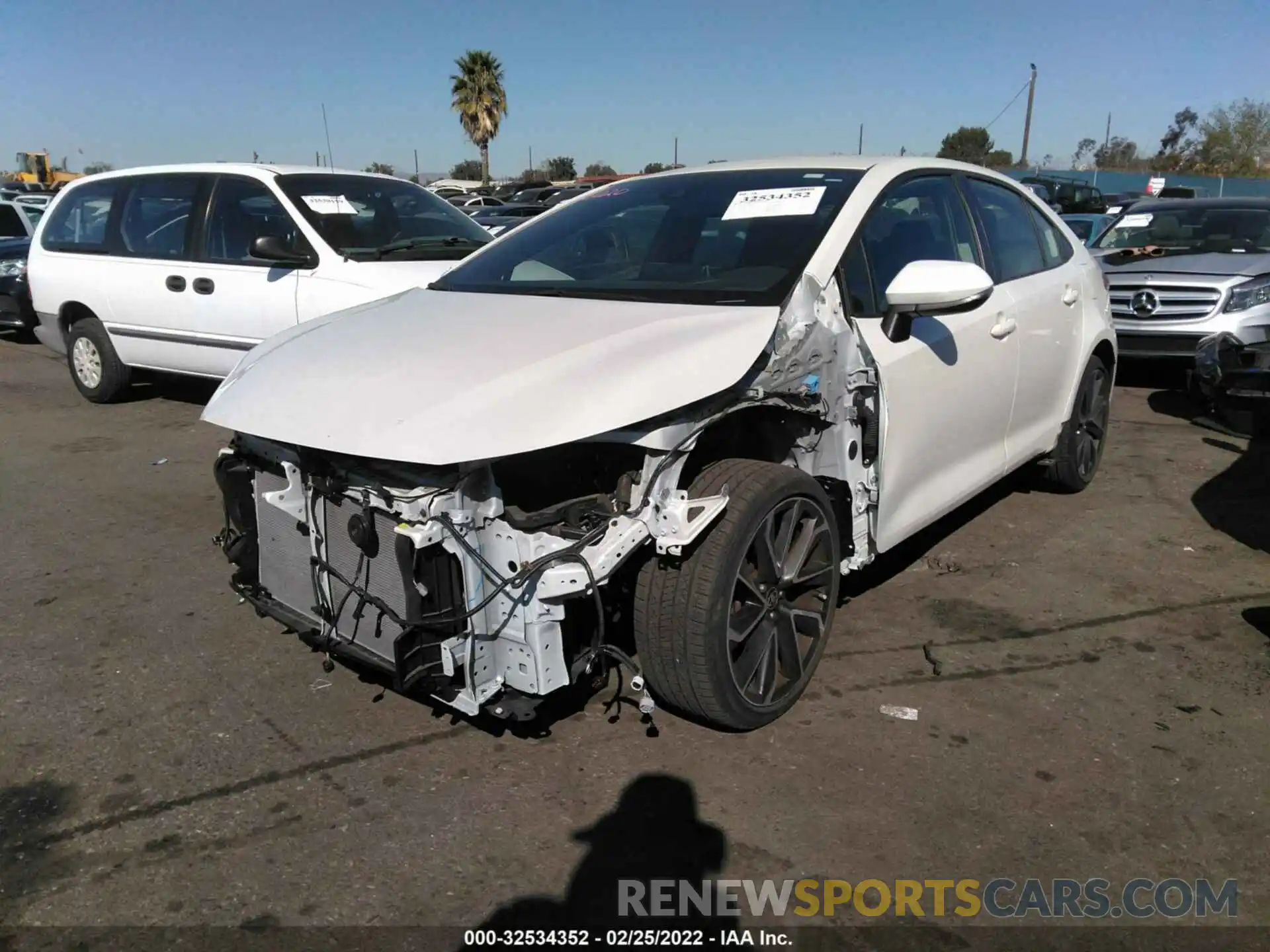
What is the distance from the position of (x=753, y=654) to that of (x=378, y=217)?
4959mm

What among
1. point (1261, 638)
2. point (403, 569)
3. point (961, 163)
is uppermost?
point (961, 163)

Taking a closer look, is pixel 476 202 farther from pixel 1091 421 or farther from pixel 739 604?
pixel 739 604

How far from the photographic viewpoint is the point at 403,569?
2.58 metres

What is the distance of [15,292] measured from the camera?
35.9 ft

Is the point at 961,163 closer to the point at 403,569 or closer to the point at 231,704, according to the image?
the point at 403,569

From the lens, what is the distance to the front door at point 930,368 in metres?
3.44

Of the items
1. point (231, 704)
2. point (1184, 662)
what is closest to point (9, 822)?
point (231, 704)

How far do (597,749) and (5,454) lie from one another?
551cm

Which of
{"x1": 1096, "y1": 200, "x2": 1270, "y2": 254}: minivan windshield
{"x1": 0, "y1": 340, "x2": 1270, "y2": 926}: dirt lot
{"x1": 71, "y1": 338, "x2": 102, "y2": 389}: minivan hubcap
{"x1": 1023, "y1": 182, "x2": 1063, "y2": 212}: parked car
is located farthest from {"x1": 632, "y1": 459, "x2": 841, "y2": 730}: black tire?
{"x1": 1023, "y1": 182, "x2": 1063, "y2": 212}: parked car

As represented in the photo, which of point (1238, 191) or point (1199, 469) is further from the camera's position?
point (1238, 191)

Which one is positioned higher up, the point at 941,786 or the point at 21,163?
the point at 21,163

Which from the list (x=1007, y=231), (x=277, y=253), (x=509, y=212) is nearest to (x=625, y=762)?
(x=1007, y=231)

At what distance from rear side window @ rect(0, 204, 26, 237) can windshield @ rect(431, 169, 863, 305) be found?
40.6 ft

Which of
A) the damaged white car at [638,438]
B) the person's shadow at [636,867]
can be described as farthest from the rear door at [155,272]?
the person's shadow at [636,867]
